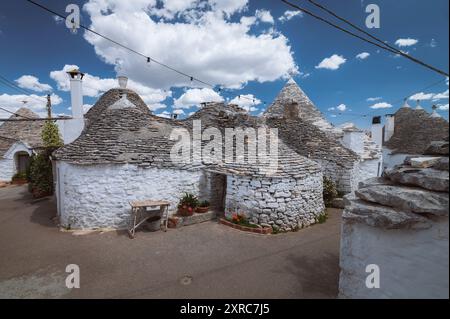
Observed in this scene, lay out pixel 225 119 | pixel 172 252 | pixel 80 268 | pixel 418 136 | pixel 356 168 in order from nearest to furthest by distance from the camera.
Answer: pixel 80 268 < pixel 172 252 < pixel 356 168 < pixel 225 119 < pixel 418 136

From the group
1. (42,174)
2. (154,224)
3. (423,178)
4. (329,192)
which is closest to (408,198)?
(423,178)

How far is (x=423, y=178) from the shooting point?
266cm

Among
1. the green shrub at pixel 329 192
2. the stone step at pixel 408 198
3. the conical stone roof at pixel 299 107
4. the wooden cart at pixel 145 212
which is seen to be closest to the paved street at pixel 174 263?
the wooden cart at pixel 145 212

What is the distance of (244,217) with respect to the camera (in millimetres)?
7586

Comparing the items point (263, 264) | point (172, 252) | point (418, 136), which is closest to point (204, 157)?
point (172, 252)

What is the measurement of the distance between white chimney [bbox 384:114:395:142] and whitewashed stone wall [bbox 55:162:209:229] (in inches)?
823

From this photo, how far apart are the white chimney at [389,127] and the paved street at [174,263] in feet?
52.3

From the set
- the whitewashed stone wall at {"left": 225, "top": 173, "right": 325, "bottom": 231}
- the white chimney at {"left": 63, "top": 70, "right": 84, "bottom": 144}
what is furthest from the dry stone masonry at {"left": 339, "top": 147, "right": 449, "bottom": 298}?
the white chimney at {"left": 63, "top": 70, "right": 84, "bottom": 144}

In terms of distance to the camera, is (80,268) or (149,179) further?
(149,179)

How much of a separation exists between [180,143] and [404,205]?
7777mm

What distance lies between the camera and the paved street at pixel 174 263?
436 centimetres

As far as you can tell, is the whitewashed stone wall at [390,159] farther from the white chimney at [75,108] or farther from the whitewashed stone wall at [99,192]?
the white chimney at [75,108]

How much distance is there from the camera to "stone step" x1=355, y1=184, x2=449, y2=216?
2430mm
